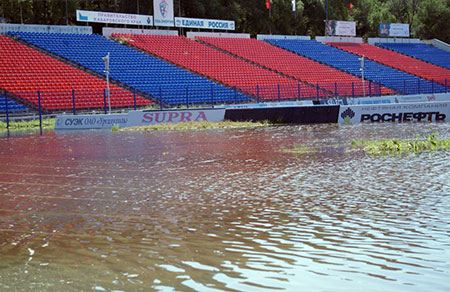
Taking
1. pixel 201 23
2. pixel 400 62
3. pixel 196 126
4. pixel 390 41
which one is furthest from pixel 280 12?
pixel 196 126

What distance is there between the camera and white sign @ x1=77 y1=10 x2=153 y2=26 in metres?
51.2

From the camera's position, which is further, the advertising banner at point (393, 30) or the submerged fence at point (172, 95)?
the advertising banner at point (393, 30)

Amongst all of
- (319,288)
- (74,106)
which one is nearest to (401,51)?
(74,106)

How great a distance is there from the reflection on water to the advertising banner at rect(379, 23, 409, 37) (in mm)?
64404

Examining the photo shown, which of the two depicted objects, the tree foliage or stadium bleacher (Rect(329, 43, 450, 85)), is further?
stadium bleacher (Rect(329, 43, 450, 85))

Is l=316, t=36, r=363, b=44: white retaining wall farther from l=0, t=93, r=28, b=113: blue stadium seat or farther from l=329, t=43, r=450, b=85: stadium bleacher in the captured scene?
l=0, t=93, r=28, b=113: blue stadium seat

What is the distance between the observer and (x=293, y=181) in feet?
38.5

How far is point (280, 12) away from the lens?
7975 cm

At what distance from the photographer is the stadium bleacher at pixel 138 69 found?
4222 centimetres

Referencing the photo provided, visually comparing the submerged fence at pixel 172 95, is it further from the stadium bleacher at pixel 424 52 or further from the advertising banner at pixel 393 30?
the advertising banner at pixel 393 30

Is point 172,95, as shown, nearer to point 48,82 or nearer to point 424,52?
point 48,82

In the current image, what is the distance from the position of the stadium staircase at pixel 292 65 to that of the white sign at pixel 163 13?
3.86 m

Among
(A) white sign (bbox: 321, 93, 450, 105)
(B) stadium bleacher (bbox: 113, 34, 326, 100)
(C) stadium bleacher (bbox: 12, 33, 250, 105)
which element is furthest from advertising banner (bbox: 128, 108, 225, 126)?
(B) stadium bleacher (bbox: 113, 34, 326, 100)

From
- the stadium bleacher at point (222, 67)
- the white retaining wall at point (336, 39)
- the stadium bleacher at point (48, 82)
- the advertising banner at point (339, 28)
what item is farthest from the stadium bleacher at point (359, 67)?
the stadium bleacher at point (48, 82)
